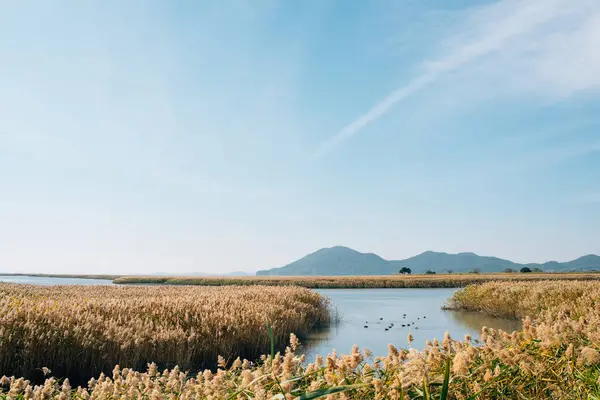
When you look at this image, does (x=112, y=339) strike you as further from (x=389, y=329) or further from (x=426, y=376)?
(x=389, y=329)

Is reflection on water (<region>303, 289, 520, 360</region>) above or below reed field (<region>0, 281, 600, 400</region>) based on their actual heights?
below

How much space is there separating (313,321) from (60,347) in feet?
40.1

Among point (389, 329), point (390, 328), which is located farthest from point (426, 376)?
point (390, 328)

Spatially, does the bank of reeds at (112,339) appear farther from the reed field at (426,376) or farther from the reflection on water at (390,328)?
the reed field at (426,376)

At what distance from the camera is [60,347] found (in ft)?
31.1

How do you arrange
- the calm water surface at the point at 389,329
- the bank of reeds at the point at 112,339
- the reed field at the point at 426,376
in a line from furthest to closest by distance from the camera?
the calm water surface at the point at 389,329
the bank of reeds at the point at 112,339
the reed field at the point at 426,376

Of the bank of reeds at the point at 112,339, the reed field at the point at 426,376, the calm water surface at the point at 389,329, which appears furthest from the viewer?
the calm water surface at the point at 389,329

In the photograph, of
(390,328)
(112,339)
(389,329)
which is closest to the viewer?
(112,339)

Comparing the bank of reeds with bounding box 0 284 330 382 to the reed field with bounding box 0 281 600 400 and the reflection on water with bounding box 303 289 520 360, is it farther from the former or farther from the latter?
the reed field with bounding box 0 281 600 400

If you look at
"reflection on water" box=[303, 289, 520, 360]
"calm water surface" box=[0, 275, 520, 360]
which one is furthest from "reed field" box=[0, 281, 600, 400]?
"reflection on water" box=[303, 289, 520, 360]

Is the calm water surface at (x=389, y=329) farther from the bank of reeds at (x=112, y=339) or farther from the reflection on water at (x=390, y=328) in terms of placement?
the bank of reeds at (x=112, y=339)

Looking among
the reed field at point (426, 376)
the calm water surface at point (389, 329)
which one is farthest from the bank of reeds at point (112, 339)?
the reed field at point (426, 376)

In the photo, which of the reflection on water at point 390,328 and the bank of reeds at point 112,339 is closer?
the bank of reeds at point 112,339

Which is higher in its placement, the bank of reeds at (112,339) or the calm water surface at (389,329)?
the bank of reeds at (112,339)
